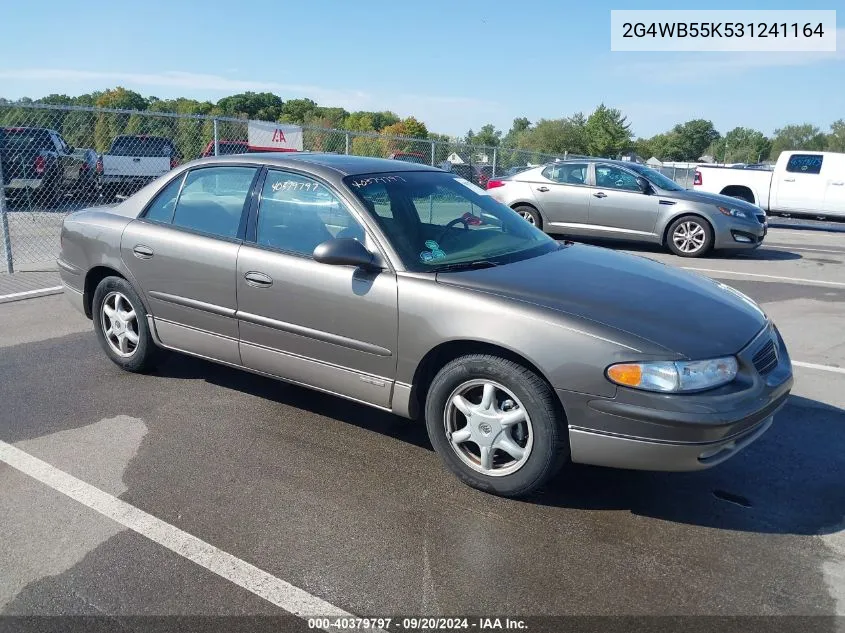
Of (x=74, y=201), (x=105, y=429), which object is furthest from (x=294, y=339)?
(x=74, y=201)

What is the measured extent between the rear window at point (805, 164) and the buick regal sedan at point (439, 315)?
15.1 meters

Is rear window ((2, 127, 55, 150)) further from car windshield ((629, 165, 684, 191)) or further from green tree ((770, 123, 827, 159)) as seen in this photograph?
green tree ((770, 123, 827, 159))

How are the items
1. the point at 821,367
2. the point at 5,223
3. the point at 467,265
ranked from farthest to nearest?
the point at 5,223, the point at 821,367, the point at 467,265

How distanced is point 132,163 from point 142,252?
11506 millimetres

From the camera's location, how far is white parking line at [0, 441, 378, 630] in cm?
270

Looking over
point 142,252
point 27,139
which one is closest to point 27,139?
point 27,139

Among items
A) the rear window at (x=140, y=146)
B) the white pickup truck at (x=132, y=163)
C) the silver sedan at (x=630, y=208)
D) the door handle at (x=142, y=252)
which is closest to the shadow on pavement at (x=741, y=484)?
the door handle at (x=142, y=252)

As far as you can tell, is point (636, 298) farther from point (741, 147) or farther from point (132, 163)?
point (741, 147)

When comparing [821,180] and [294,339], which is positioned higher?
[821,180]

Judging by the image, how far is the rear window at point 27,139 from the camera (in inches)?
494

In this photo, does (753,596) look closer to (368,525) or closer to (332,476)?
(368,525)

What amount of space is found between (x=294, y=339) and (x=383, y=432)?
2.50ft

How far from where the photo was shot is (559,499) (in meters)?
3.50

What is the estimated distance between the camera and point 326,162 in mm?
4391
